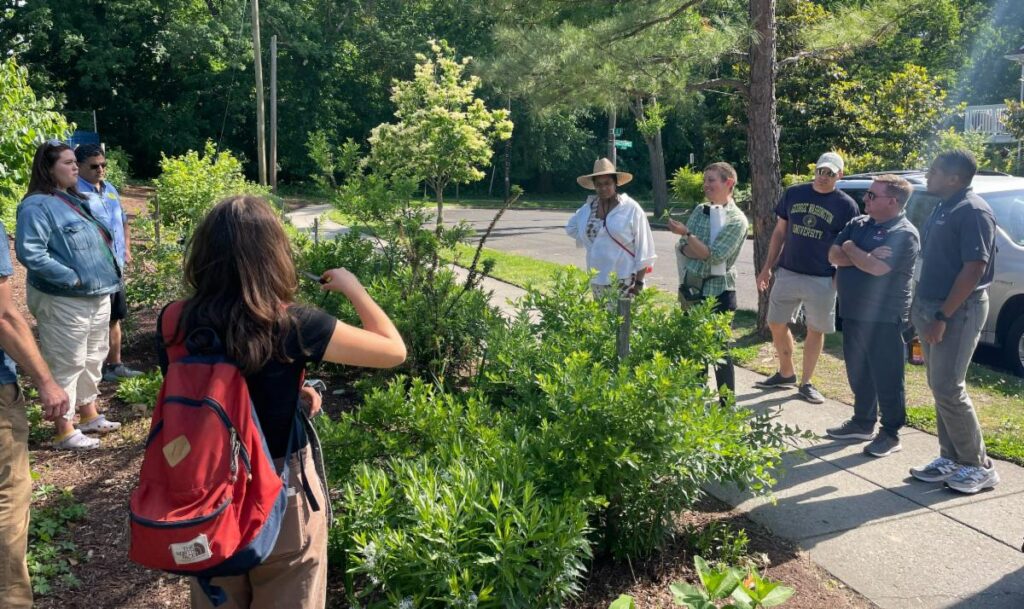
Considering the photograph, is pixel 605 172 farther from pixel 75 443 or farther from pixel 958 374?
pixel 75 443

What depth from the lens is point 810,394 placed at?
6.22 meters

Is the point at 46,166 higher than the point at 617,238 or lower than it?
higher

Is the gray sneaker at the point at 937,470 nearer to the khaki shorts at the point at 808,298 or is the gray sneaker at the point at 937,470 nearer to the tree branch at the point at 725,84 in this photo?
the khaki shorts at the point at 808,298

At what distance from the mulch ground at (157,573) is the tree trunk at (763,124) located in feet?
15.5

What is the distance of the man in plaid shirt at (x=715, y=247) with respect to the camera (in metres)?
5.48

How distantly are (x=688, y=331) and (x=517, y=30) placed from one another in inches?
246

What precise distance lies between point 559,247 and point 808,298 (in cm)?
1282

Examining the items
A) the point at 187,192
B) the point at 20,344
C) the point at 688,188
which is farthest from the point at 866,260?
the point at 688,188

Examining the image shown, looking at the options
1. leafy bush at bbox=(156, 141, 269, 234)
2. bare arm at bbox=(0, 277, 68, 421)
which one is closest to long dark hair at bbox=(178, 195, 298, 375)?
bare arm at bbox=(0, 277, 68, 421)

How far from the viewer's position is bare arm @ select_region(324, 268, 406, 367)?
2.19 m

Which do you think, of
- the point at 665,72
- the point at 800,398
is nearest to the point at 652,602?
the point at 800,398

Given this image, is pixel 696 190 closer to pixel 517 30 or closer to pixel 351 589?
pixel 517 30

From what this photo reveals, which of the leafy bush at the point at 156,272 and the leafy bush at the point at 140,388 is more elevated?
the leafy bush at the point at 156,272

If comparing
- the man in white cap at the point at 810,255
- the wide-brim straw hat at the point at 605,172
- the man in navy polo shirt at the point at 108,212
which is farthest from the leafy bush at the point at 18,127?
the man in white cap at the point at 810,255
